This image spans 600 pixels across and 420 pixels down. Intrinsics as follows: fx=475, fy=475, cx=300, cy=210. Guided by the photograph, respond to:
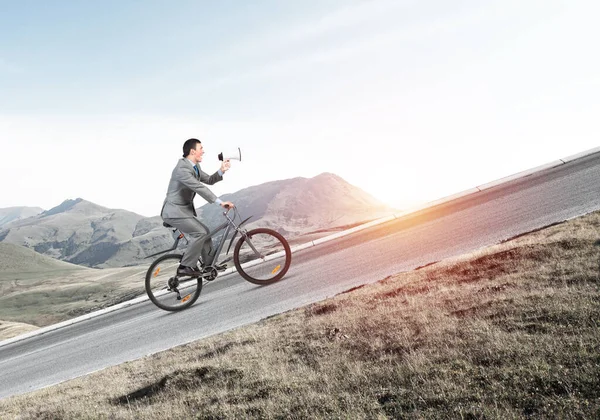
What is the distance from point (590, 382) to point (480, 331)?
3.24 m

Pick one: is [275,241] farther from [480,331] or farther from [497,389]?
[480,331]

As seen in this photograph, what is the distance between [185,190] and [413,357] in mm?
11241

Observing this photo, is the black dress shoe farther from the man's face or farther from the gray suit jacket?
the man's face

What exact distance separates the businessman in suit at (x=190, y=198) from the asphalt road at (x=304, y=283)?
30.3 feet

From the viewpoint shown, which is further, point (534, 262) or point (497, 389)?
point (534, 262)

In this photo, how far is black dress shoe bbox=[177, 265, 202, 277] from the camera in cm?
456

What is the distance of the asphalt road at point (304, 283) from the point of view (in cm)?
1409

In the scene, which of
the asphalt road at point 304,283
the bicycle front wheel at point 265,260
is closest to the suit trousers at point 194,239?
the bicycle front wheel at point 265,260

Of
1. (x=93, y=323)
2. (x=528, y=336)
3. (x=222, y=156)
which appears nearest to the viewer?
(x=222, y=156)

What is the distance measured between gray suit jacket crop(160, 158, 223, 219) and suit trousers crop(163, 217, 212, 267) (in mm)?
69

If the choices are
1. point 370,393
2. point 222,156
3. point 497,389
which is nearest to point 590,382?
Answer: point 497,389

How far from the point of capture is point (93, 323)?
1830 cm

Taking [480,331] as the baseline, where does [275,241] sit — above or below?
above

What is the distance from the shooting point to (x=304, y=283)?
52.5ft
